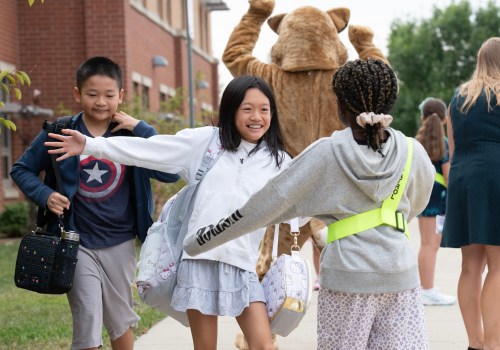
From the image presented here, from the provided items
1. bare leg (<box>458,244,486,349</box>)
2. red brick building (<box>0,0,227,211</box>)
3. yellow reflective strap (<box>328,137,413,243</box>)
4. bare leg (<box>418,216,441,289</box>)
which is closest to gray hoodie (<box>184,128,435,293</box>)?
yellow reflective strap (<box>328,137,413,243</box>)

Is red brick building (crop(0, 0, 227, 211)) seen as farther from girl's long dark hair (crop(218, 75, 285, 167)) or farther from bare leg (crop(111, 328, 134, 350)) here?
girl's long dark hair (crop(218, 75, 285, 167))

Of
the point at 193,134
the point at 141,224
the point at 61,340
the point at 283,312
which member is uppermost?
the point at 193,134

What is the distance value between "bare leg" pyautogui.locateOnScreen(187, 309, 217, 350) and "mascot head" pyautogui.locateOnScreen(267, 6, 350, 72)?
2466mm

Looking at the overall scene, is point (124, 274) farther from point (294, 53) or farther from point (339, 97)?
point (294, 53)

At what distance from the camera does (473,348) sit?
5.93m

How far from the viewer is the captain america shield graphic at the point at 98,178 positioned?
486 centimetres

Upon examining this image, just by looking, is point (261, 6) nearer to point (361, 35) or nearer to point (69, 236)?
point (361, 35)

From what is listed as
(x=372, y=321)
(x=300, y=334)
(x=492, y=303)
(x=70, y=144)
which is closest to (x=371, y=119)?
(x=372, y=321)

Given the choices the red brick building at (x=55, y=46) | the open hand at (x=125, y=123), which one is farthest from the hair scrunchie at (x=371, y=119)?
the red brick building at (x=55, y=46)

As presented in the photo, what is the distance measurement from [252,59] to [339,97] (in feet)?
9.57

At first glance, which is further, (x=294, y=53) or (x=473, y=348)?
(x=294, y=53)

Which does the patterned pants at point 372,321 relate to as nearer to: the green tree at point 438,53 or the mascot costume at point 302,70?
the mascot costume at point 302,70

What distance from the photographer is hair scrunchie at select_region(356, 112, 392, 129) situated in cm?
366


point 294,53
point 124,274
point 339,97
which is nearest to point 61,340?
point 124,274
